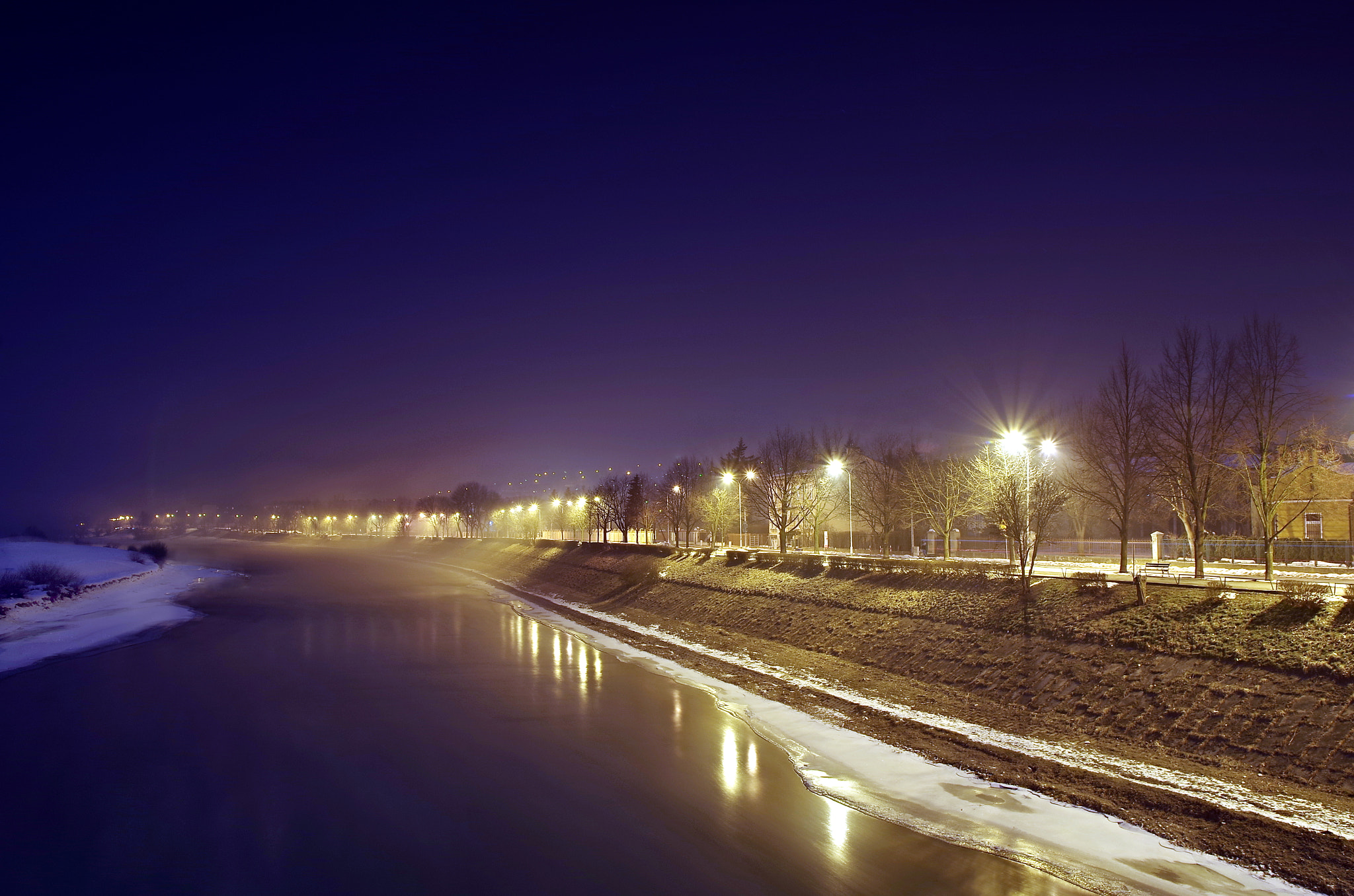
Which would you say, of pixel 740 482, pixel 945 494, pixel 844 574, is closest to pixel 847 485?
pixel 740 482

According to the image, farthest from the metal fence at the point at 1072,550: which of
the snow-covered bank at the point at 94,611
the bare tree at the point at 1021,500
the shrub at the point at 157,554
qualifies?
the shrub at the point at 157,554

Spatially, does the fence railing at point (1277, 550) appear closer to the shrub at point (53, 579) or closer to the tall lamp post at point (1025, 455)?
the tall lamp post at point (1025, 455)

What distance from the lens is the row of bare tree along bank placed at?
14875mm

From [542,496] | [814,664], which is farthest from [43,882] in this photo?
[542,496]

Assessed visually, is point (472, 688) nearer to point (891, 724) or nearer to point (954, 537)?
point (891, 724)

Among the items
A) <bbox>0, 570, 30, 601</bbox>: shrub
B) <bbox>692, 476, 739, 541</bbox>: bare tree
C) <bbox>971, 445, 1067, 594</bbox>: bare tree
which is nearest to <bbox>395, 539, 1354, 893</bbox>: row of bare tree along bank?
<bbox>971, 445, 1067, 594</bbox>: bare tree

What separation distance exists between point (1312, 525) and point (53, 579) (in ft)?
288

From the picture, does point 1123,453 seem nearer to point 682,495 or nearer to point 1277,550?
point 1277,550

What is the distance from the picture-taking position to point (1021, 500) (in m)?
32.3

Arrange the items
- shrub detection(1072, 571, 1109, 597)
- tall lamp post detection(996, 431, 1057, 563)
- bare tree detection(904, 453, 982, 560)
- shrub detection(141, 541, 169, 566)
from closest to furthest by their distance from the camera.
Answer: shrub detection(1072, 571, 1109, 597) → tall lamp post detection(996, 431, 1057, 563) → bare tree detection(904, 453, 982, 560) → shrub detection(141, 541, 169, 566)

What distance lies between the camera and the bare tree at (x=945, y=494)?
44656 mm

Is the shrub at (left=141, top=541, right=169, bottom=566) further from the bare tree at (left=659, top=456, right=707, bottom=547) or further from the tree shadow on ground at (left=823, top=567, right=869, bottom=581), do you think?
the tree shadow on ground at (left=823, top=567, right=869, bottom=581)

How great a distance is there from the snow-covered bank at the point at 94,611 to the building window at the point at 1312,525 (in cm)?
6340

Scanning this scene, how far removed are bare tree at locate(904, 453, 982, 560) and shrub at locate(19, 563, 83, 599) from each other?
6102 cm
